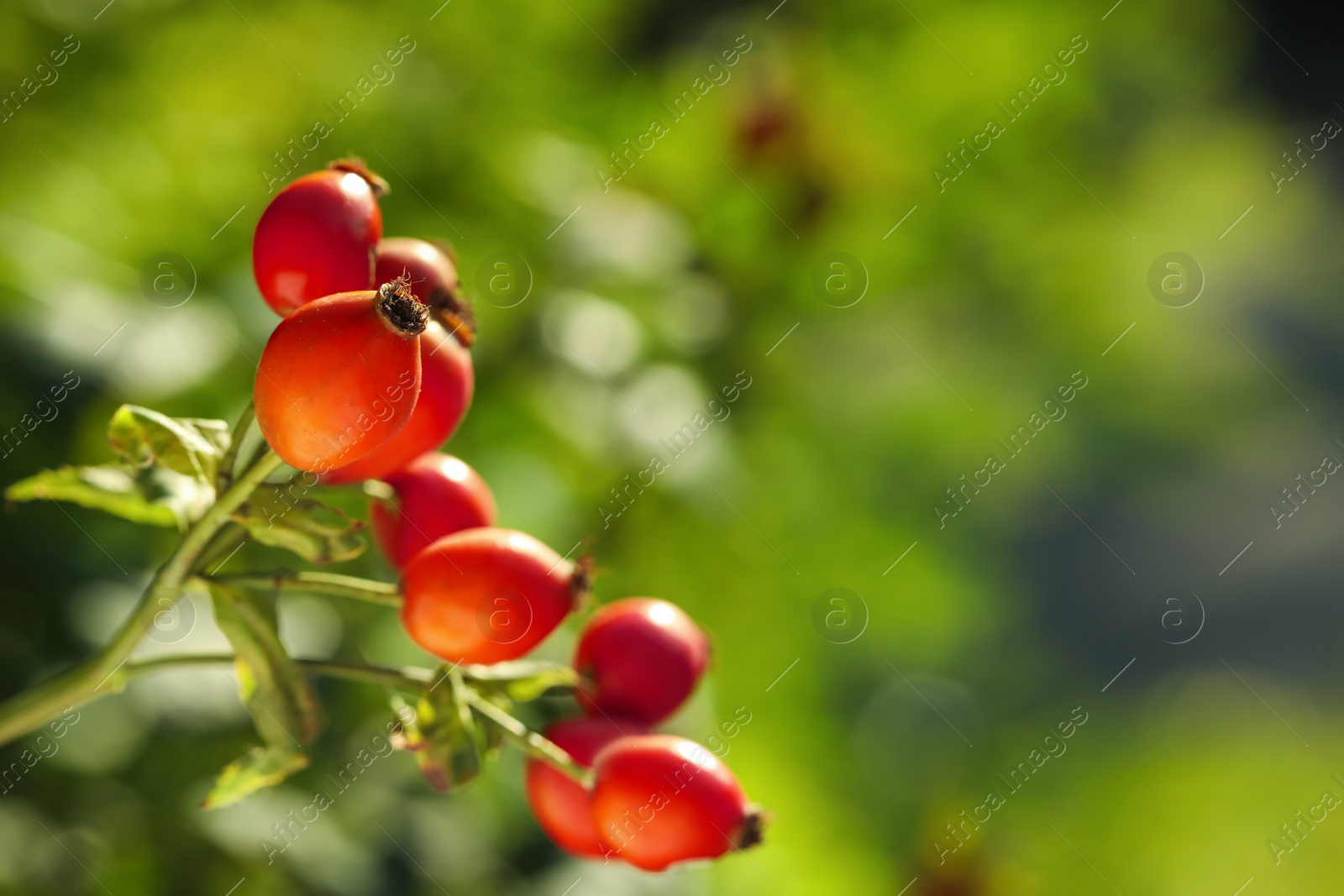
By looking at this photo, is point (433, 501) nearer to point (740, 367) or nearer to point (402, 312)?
point (402, 312)

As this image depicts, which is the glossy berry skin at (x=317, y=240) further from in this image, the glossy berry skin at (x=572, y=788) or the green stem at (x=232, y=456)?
the glossy berry skin at (x=572, y=788)

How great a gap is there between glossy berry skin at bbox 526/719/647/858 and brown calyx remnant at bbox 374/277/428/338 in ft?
1.55

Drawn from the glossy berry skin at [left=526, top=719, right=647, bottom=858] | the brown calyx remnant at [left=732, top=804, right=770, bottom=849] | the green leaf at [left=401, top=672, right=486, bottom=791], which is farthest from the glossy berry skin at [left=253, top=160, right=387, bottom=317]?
the brown calyx remnant at [left=732, top=804, right=770, bottom=849]

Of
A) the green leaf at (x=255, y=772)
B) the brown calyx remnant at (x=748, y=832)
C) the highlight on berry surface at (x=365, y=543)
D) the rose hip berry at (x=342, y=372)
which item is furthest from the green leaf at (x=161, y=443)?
the brown calyx remnant at (x=748, y=832)

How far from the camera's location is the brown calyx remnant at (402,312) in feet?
2.28

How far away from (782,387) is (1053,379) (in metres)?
1.29

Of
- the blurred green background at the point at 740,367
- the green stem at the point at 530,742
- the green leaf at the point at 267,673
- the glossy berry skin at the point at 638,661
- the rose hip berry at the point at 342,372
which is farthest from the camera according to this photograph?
the blurred green background at the point at 740,367

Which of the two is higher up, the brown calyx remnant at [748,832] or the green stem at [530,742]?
the brown calyx remnant at [748,832]

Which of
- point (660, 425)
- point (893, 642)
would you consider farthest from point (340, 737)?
point (893, 642)

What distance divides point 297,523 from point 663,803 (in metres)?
0.40

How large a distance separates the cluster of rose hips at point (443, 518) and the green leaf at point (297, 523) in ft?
0.12

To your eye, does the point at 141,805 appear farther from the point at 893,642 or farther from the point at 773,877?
the point at 893,642

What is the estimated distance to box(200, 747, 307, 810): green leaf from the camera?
2.69 ft

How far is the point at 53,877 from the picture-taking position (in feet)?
4.70
